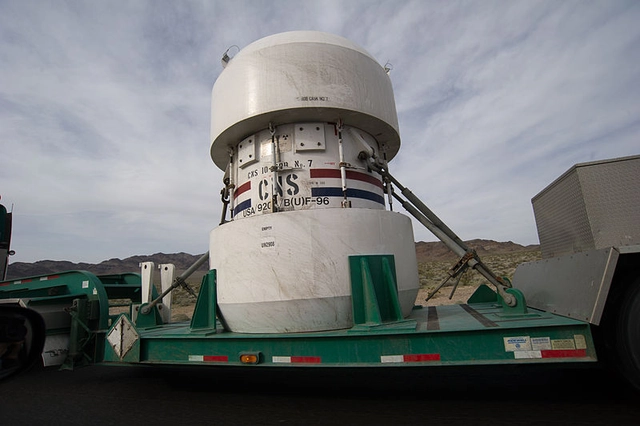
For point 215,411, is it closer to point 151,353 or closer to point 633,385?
point 151,353

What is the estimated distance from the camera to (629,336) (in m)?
3.14

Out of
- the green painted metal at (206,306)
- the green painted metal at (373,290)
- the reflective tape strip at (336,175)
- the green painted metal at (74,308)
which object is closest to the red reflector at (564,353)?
the green painted metal at (373,290)

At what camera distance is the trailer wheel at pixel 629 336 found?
312 cm

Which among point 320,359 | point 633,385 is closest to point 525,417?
point 633,385

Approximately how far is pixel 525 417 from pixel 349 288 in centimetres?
218

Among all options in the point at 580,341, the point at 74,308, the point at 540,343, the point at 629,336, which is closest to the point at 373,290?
the point at 540,343

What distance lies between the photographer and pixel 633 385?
3146mm

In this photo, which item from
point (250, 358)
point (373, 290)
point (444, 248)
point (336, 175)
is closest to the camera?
point (250, 358)

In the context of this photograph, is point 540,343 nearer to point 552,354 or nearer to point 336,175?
point 552,354

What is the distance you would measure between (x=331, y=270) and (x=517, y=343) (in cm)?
212

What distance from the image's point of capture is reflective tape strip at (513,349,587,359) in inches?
127

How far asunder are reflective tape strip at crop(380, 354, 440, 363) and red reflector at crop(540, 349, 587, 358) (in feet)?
3.15

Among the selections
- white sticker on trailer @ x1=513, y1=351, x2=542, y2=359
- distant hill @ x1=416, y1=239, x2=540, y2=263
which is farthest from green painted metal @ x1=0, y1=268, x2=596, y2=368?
distant hill @ x1=416, y1=239, x2=540, y2=263

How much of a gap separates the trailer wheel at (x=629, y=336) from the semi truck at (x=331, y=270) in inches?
0.5
